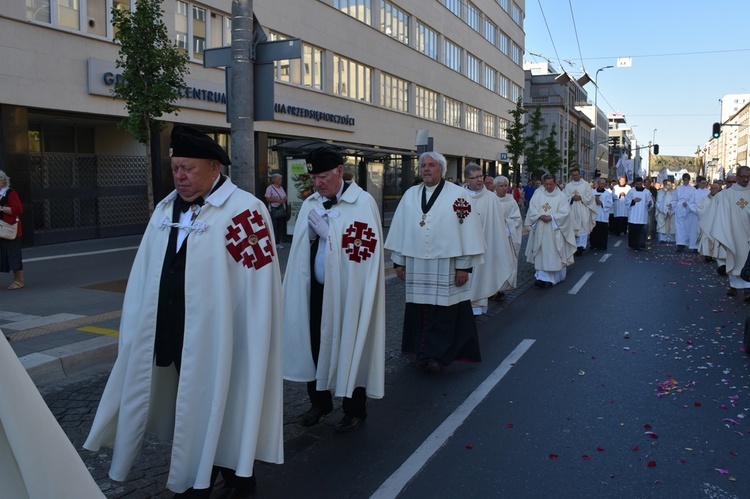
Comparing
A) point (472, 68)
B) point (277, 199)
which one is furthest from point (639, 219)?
point (472, 68)

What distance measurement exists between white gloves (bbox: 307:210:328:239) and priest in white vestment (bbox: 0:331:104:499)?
2.73 meters

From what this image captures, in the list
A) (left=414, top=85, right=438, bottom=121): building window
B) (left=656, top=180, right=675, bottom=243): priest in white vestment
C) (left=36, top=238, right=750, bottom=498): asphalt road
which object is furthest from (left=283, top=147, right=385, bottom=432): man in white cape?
(left=414, top=85, right=438, bottom=121): building window

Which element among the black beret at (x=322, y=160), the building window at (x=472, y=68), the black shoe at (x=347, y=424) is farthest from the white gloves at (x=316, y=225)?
the building window at (x=472, y=68)

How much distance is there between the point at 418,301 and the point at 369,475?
8.27 feet

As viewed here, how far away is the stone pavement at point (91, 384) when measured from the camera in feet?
13.3

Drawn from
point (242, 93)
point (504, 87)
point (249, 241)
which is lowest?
point (249, 241)

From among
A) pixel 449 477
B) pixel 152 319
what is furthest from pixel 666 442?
pixel 152 319

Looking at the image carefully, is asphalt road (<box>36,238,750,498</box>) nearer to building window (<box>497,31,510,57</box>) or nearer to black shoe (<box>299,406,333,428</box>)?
black shoe (<box>299,406,333,428</box>)

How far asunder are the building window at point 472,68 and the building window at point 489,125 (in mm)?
3124

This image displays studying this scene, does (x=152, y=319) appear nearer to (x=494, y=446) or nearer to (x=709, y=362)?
(x=494, y=446)

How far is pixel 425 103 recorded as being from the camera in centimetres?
3747

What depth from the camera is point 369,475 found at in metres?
4.08

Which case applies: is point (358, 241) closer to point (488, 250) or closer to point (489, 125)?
point (488, 250)

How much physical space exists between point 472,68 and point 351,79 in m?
19.1
